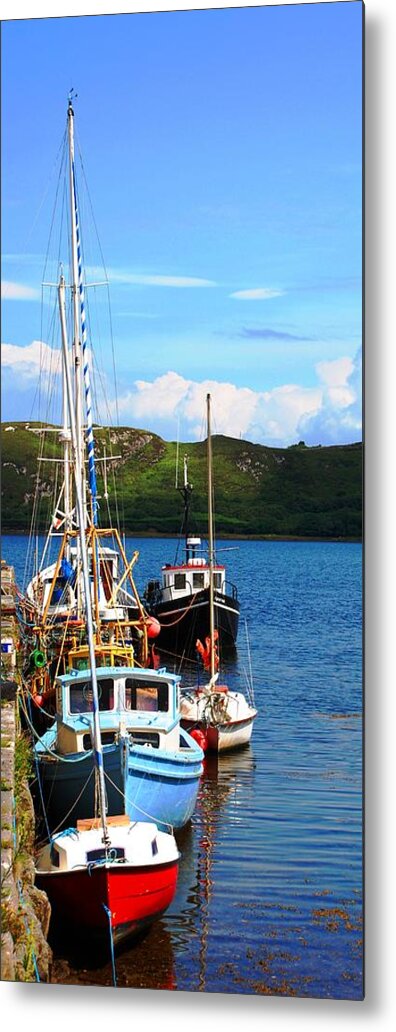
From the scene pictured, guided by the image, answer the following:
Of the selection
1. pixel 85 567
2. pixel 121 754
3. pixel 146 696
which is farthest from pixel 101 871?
pixel 146 696

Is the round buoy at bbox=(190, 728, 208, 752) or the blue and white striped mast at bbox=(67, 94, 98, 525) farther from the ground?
the blue and white striped mast at bbox=(67, 94, 98, 525)

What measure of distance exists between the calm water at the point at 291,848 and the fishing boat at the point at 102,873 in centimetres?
18

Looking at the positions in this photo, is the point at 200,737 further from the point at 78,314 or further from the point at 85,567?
the point at 78,314

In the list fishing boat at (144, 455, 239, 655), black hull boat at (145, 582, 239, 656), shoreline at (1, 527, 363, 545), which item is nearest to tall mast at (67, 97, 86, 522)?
shoreline at (1, 527, 363, 545)

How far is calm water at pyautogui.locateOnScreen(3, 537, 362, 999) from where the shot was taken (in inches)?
263

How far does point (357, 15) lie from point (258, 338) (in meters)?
1.69

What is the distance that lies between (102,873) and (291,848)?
3.25 feet

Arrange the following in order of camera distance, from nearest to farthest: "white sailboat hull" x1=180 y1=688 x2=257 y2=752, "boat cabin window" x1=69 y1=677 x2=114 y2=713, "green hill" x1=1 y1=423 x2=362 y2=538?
"green hill" x1=1 y1=423 x2=362 y2=538, "boat cabin window" x1=69 y1=677 x2=114 y2=713, "white sailboat hull" x1=180 y1=688 x2=257 y2=752

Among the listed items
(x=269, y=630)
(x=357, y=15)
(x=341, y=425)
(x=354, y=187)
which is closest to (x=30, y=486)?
(x=341, y=425)

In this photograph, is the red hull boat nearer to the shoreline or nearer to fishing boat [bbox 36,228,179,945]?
fishing boat [bbox 36,228,179,945]

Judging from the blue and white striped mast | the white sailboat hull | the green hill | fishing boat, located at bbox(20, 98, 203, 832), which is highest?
the blue and white striped mast

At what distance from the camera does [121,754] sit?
8.63 meters

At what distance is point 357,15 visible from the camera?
255 inches

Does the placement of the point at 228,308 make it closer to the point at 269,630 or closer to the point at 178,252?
the point at 178,252
